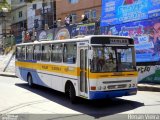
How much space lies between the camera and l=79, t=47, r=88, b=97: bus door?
1339 cm

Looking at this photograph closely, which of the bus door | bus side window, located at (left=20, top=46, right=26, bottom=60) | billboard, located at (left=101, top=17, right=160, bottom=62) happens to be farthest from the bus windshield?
bus side window, located at (left=20, top=46, right=26, bottom=60)

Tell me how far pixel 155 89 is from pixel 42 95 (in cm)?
524

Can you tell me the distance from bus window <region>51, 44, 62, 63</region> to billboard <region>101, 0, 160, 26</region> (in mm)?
5748

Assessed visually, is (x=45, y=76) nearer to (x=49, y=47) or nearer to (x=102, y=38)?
(x=49, y=47)

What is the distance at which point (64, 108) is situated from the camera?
1368 cm

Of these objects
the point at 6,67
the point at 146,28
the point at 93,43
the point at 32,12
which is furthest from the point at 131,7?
the point at 32,12

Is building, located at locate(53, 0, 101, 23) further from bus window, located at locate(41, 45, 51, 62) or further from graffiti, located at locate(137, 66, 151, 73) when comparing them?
bus window, located at locate(41, 45, 51, 62)

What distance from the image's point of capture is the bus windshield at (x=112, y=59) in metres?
13.0

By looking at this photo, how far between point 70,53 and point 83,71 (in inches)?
62.5

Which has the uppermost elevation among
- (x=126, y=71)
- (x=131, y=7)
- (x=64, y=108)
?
(x=131, y=7)

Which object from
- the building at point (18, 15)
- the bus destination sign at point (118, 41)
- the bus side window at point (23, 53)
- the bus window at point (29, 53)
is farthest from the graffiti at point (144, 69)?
the building at point (18, 15)

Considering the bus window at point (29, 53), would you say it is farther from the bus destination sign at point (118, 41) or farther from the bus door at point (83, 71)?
the bus destination sign at point (118, 41)

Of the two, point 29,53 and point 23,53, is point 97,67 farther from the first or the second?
point 23,53

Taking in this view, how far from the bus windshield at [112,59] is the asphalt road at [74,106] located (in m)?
1.39
